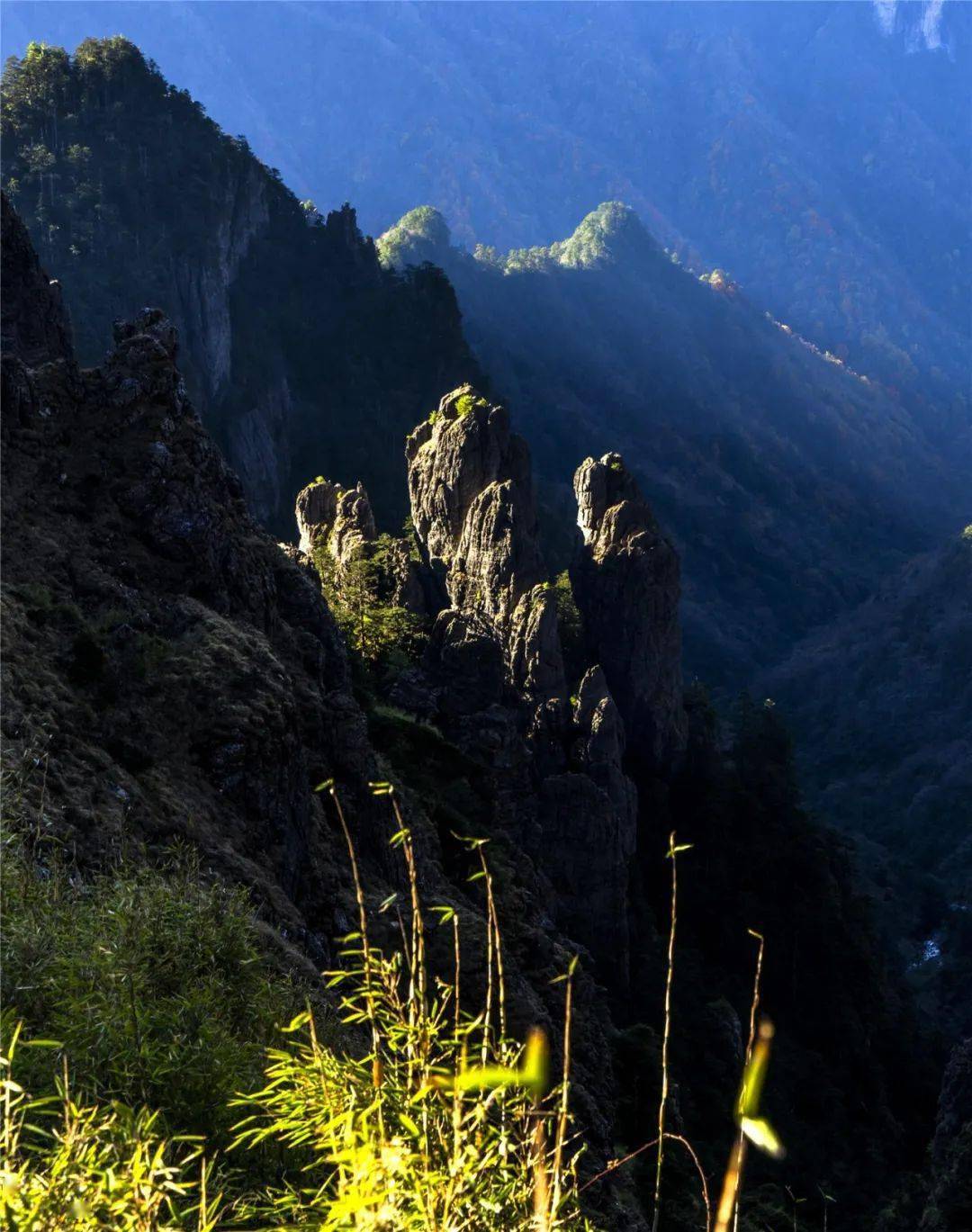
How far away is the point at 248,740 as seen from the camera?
12.4 metres

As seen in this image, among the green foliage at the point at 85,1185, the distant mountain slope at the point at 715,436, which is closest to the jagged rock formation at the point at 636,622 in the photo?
the green foliage at the point at 85,1185

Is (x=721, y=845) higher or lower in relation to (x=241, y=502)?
lower

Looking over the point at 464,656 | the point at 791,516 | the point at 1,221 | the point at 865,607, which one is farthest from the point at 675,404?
the point at 1,221

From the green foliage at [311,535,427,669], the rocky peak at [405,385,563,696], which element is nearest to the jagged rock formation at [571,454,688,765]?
the rocky peak at [405,385,563,696]

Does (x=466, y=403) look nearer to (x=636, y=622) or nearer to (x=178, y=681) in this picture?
(x=636, y=622)

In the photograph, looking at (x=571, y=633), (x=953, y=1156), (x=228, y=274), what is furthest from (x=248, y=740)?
(x=228, y=274)

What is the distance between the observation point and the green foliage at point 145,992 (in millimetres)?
4418

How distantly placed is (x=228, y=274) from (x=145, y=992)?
281 ft

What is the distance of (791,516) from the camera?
151 metres

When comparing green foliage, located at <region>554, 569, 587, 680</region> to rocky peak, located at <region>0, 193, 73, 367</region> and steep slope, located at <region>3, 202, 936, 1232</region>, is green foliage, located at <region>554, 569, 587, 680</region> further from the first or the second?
rocky peak, located at <region>0, 193, 73, 367</region>

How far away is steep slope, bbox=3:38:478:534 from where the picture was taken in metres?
72.2

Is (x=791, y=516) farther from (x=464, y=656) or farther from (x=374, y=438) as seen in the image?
(x=464, y=656)

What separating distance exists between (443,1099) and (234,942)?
2.42m

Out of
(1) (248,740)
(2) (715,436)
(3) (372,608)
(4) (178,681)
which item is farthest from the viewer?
(2) (715,436)
